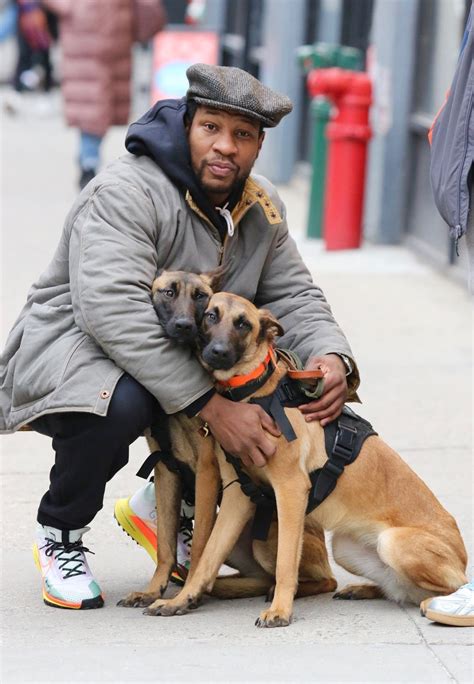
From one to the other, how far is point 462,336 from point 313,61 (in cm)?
333

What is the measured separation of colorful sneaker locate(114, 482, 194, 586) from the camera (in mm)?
4461

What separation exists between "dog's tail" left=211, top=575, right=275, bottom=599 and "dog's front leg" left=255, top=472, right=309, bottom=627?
33 centimetres

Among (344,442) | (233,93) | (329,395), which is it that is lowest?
(344,442)

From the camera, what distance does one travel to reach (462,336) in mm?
7926

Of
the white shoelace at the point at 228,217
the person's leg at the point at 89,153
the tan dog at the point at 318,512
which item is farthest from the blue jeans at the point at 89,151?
the tan dog at the point at 318,512

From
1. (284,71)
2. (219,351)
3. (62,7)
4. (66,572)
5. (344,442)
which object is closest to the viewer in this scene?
(219,351)

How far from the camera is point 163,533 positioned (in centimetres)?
420

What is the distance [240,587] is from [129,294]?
105 cm

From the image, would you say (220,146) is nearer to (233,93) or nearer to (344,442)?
(233,93)

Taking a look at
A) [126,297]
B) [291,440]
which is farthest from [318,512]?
[126,297]

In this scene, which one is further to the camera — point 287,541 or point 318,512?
point 318,512

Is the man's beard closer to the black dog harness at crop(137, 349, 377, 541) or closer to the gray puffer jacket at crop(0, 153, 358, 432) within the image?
the gray puffer jacket at crop(0, 153, 358, 432)

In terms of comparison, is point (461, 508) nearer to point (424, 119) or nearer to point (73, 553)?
point (73, 553)

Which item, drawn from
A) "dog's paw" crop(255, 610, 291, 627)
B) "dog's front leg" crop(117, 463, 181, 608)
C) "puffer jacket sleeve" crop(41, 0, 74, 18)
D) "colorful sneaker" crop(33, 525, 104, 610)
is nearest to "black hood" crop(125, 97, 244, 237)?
"dog's front leg" crop(117, 463, 181, 608)
